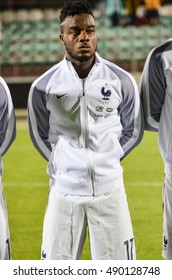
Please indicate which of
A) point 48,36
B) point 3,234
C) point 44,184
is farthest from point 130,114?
point 48,36

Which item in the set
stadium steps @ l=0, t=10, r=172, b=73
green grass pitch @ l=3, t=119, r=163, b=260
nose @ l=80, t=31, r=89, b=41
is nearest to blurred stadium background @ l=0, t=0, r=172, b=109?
stadium steps @ l=0, t=10, r=172, b=73

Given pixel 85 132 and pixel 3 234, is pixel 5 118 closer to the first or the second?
pixel 85 132

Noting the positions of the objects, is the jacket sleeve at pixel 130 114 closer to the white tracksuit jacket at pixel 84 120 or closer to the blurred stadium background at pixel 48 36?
the white tracksuit jacket at pixel 84 120

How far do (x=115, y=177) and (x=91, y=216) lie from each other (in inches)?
Result: 8.0

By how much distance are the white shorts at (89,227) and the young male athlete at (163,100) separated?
0.94 ft

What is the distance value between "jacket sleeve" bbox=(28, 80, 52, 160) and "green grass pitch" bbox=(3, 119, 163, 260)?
149 centimetres

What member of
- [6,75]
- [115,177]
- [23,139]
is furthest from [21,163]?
[6,75]

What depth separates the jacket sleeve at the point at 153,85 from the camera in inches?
120

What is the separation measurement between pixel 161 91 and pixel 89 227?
0.70 meters

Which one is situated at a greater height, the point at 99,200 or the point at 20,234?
the point at 99,200

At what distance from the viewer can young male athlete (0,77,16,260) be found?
9.62 feet

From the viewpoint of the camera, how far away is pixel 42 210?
5762mm
